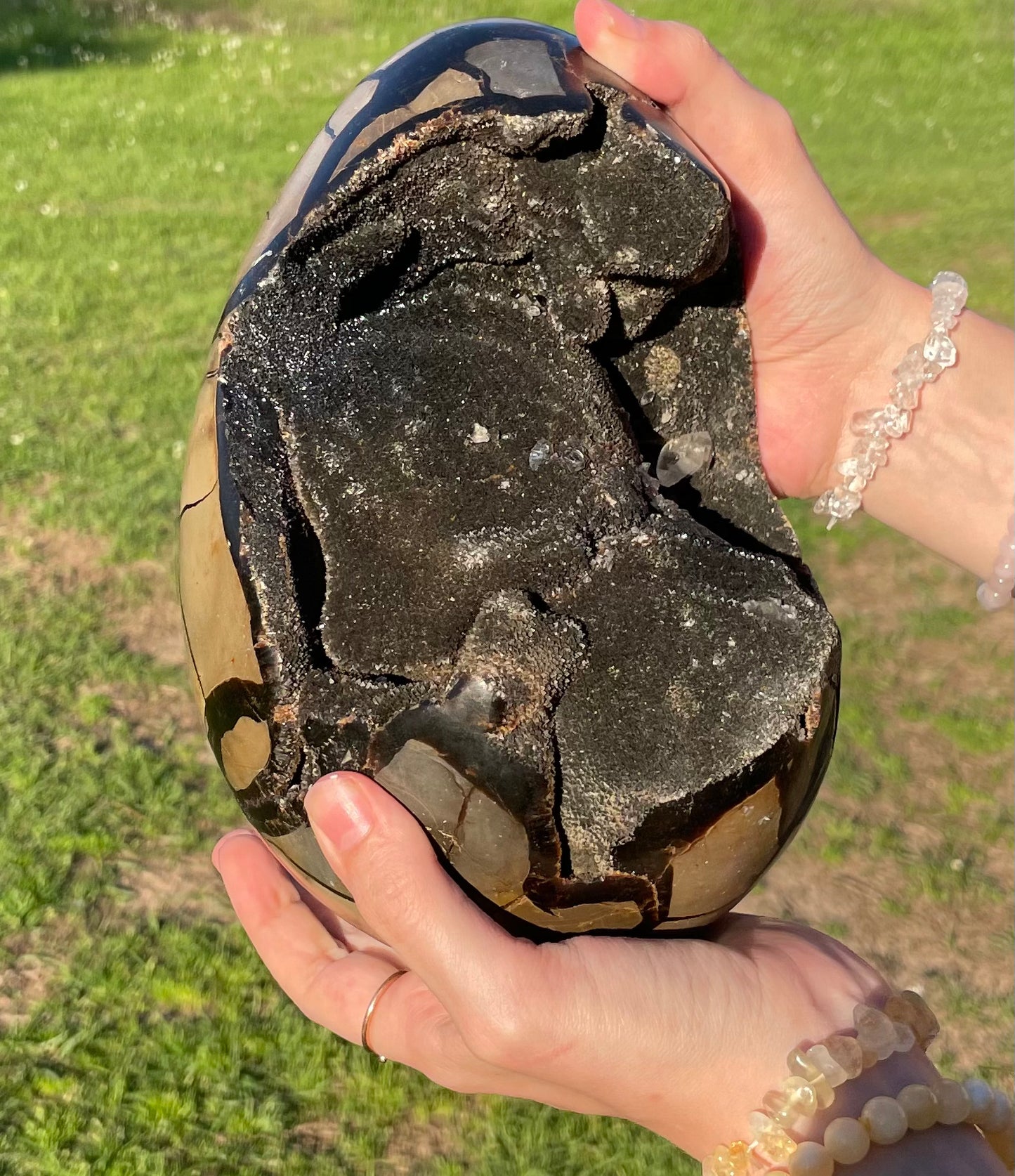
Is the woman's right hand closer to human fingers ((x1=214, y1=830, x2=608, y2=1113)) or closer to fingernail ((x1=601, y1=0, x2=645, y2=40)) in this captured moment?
fingernail ((x1=601, y1=0, x2=645, y2=40))

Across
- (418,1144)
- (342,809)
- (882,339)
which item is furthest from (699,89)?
(418,1144)

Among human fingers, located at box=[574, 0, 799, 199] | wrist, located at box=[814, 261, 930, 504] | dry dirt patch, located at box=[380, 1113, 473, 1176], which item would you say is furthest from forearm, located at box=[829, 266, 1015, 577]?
dry dirt patch, located at box=[380, 1113, 473, 1176]

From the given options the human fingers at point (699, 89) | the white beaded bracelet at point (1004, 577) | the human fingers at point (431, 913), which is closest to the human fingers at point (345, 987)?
the human fingers at point (431, 913)

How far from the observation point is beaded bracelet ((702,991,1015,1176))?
56.8 inches

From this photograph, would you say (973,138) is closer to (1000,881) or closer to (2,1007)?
(1000,881)

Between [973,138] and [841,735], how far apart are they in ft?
25.2

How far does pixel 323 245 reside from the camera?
155 centimetres

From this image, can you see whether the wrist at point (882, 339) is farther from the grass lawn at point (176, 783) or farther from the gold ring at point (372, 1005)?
the grass lawn at point (176, 783)

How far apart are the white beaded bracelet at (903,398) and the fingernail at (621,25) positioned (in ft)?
2.40

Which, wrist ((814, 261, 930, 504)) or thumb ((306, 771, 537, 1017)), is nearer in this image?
thumb ((306, 771, 537, 1017))

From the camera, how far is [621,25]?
1830 mm

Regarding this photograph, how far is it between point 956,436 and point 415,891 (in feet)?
4.55

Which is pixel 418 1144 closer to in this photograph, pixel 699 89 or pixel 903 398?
pixel 903 398

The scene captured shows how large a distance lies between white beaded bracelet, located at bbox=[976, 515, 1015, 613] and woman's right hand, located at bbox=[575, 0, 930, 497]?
Result: 36 centimetres
